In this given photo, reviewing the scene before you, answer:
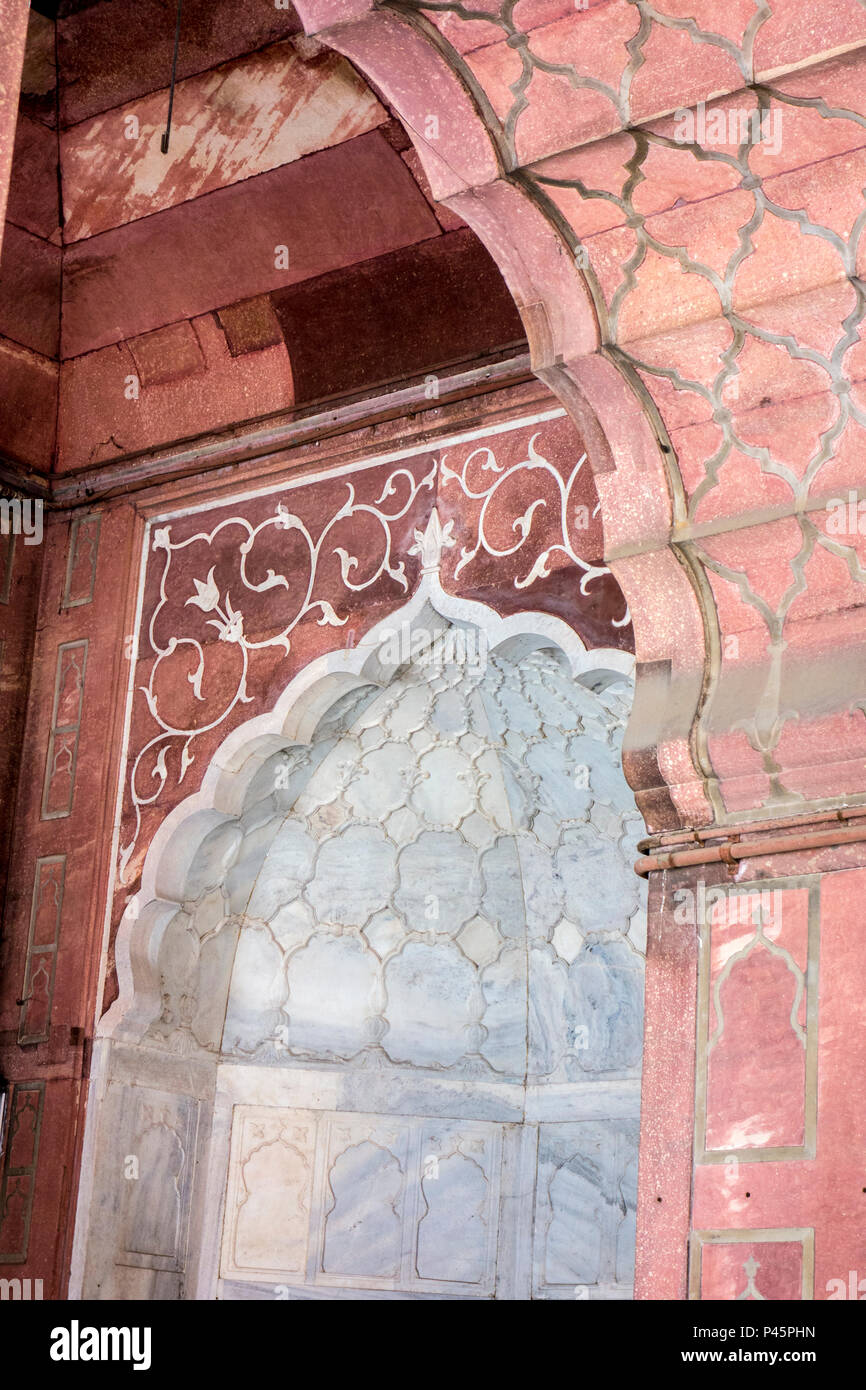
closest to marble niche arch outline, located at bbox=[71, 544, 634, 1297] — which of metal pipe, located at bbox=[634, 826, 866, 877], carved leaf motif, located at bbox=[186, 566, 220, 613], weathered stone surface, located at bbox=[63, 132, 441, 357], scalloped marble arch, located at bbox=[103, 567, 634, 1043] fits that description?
scalloped marble arch, located at bbox=[103, 567, 634, 1043]

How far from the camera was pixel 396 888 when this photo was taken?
5.64 m

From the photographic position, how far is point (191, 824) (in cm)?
502

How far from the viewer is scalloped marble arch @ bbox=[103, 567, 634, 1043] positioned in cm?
481

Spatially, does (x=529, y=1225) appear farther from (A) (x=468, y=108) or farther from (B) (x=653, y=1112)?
(A) (x=468, y=108)

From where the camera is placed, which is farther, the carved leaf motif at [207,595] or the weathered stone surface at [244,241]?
the carved leaf motif at [207,595]

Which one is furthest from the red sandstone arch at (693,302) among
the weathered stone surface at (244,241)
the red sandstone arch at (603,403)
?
the weathered stone surface at (244,241)

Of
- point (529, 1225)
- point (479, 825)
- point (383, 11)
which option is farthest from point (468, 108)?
point (529, 1225)

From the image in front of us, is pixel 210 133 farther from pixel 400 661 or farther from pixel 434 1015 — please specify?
pixel 434 1015

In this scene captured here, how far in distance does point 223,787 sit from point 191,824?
0.15 m

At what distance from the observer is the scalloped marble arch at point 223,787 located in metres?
4.81

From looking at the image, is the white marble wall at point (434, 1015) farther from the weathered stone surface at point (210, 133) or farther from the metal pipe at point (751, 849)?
the metal pipe at point (751, 849)

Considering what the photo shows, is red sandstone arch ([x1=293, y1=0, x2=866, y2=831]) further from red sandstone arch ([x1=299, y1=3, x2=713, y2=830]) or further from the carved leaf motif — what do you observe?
the carved leaf motif

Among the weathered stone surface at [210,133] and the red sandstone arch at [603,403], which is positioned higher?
the weathered stone surface at [210,133]

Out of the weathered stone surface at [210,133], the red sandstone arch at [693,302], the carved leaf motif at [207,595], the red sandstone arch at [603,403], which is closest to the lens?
the red sandstone arch at [693,302]
